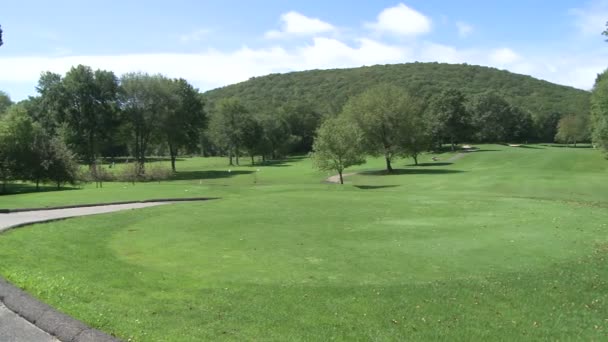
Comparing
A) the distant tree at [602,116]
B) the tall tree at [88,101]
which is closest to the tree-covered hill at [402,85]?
the tall tree at [88,101]

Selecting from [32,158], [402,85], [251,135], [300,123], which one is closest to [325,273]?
[32,158]

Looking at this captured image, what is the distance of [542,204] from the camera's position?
24.6 m

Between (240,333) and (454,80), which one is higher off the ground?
(454,80)

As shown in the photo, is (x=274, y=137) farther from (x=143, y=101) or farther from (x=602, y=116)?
(x=602, y=116)

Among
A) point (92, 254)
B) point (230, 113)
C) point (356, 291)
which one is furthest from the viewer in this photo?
point (230, 113)

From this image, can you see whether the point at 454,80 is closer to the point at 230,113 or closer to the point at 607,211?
the point at 230,113

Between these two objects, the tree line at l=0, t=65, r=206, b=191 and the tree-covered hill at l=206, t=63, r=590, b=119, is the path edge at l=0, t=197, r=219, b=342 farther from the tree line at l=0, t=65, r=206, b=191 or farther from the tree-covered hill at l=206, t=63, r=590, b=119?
the tree-covered hill at l=206, t=63, r=590, b=119

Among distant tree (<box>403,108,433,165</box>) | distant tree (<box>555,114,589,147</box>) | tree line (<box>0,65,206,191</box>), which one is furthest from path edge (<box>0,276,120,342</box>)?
distant tree (<box>555,114,589,147</box>)

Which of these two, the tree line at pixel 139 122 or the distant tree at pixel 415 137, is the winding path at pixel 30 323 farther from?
the distant tree at pixel 415 137

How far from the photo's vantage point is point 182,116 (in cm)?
7600

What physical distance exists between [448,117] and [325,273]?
291 ft

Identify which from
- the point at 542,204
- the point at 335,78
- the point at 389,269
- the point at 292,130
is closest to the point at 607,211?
the point at 542,204

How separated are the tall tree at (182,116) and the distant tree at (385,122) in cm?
2721

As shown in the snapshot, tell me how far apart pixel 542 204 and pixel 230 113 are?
80.3 metres
